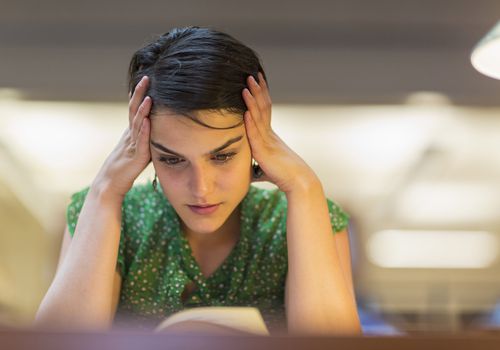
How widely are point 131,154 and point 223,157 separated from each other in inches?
6.2

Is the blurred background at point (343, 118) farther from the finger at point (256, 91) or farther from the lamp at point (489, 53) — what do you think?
the finger at point (256, 91)

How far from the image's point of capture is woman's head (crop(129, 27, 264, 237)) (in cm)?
84

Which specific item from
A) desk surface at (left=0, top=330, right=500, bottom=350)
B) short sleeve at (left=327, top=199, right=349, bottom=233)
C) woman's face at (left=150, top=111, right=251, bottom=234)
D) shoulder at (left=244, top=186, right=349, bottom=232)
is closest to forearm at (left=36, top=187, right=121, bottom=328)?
woman's face at (left=150, top=111, right=251, bottom=234)

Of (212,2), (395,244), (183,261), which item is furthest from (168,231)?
(395,244)

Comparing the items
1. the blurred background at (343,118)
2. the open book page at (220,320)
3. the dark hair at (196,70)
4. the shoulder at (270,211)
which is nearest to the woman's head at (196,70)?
the dark hair at (196,70)

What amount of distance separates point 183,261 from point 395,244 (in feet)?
6.09

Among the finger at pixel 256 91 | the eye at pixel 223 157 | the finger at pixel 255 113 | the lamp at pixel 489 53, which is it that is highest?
the lamp at pixel 489 53

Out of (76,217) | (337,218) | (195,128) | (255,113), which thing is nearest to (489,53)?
(337,218)

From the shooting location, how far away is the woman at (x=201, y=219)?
0.86 meters

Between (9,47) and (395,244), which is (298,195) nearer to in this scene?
(9,47)

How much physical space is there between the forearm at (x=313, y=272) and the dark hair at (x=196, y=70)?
0.17 m

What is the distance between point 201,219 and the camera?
2.91ft

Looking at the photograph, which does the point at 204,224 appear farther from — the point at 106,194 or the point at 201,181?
the point at 106,194

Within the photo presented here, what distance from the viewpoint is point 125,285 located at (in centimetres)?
101
